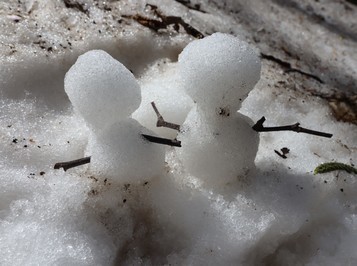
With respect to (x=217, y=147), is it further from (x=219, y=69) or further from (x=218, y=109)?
(x=219, y=69)

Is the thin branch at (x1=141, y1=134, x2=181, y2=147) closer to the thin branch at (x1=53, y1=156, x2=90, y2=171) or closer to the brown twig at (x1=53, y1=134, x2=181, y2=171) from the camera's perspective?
the brown twig at (x1=53, y1=134, x2=181, y2=171)

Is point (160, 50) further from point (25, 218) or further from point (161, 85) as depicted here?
point (25, 218)

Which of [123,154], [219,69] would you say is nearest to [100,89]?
[123,154]

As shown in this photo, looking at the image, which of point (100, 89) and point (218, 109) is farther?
point (218, 109)

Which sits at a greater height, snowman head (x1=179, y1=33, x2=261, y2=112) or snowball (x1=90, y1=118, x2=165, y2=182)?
snowman head (x1=179, y1=33, x2=261, y2=112)

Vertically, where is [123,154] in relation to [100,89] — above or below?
below

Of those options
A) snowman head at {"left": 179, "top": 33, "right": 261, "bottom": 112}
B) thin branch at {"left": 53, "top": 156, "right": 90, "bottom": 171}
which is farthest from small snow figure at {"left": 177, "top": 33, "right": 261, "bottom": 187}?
thin branch at {"left": 53, "top": 156, "right": 90, "bottom": 171}

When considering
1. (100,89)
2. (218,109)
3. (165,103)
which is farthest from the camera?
(165,103)

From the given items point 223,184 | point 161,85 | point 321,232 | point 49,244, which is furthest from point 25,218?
point 321,232
